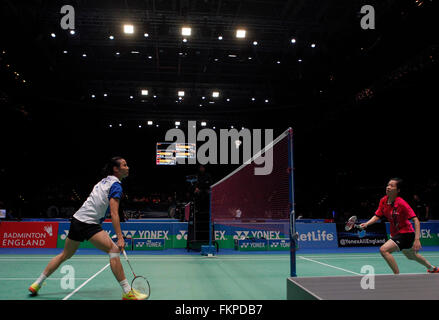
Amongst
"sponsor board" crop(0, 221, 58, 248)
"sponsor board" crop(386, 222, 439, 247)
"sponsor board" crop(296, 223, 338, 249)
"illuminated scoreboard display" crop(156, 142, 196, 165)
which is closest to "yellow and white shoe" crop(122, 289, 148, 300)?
"sponsor board" crop(0, 221, 58, 248)

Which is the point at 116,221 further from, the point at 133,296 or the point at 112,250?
the point at 133,296

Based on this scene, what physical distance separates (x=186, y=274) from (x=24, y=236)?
809cm

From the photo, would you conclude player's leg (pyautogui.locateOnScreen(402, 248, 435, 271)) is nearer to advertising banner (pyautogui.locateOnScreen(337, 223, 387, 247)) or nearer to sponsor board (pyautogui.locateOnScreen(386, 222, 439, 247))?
advertising banner (pyautogui.locateOnScreen(337, 223, 387, 247))

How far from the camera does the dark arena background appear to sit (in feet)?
27.7

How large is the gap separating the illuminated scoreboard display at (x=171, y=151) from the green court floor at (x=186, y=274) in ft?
63.5

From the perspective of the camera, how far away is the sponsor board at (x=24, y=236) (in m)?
12.5

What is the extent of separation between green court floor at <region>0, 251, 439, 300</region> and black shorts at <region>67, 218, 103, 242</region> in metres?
1.01

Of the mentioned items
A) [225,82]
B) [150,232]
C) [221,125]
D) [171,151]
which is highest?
[225,82]

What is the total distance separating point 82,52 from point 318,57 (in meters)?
13.6

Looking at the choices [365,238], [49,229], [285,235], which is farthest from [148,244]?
[365,238]

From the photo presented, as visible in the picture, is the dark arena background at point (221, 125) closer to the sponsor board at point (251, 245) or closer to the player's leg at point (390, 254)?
the sponsor board at point (251, 245)

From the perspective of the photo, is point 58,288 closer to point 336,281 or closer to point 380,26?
point 336,281

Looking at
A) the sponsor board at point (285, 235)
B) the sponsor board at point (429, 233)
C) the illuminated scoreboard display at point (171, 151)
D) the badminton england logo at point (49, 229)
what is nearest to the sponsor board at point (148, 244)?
the sponsor board at point (285, 235)

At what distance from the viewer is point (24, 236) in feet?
41.0
